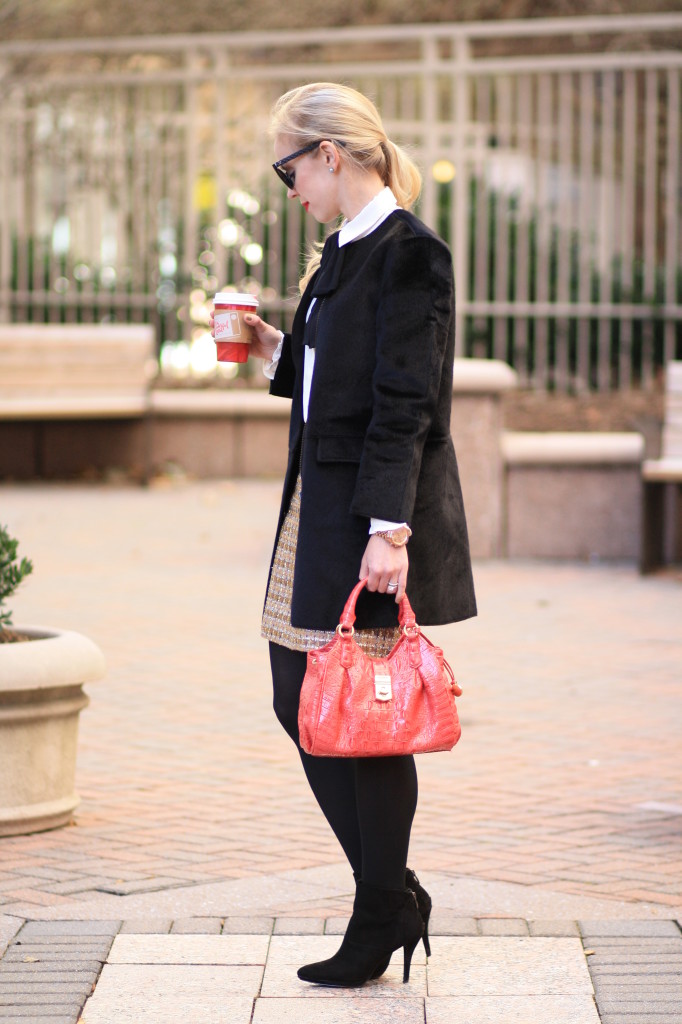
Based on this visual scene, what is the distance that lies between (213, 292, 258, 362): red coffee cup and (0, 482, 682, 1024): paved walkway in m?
1.31

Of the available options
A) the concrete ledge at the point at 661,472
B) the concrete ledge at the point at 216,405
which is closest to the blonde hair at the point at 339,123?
the concrete ledge at the point at 661,472

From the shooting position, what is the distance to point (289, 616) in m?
3.23

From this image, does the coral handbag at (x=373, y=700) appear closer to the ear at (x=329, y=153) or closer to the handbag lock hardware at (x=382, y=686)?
the handbag lock hardware at (x=382, y=686)

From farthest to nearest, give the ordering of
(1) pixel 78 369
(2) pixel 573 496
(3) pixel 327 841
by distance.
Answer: (1) pixel 78 369 → (2) pixel 573 496 → (3) pixel 327 841

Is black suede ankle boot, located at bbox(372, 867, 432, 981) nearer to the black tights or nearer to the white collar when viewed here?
the black tights

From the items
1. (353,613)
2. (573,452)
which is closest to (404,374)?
(353,613)

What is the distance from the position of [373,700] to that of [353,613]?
0.17 m

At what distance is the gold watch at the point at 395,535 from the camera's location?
303 cm

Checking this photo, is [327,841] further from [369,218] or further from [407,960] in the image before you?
[369,218]

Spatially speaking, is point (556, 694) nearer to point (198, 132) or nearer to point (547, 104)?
point (547, 104)

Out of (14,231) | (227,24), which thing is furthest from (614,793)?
(227,24)

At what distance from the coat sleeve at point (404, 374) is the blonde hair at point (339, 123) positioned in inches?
9.0

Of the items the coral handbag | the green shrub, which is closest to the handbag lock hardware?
the coral handbag

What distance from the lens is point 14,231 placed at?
14.3 metres
